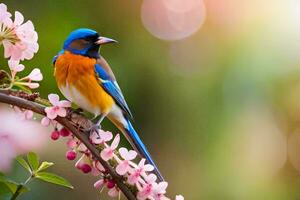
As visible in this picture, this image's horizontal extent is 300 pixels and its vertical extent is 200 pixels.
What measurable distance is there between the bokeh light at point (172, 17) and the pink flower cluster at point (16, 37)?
3.11 m

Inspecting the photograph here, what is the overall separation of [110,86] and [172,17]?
274cm

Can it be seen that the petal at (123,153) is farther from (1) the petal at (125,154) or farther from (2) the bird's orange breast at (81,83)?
(2) the bird's orange breast at (81,83)

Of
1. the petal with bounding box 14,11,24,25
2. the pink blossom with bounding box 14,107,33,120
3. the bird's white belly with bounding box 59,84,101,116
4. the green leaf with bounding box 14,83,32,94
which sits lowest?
the bird's white belly with bounding box 59,84,101,116

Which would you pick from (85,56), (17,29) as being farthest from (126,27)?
(17,29)

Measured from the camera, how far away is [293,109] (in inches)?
155

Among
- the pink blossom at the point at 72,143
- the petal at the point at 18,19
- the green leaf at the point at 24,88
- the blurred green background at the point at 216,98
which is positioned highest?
the petal at the point at 18,19

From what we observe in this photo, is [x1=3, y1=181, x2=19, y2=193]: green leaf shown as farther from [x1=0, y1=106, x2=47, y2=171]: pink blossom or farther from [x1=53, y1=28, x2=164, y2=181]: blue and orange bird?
[x1=53, y1=28, x2=164, y2=181]: blue and orange bird

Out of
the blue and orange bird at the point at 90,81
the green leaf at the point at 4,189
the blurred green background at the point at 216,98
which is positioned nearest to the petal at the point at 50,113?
the green leaf at the point at 4,189

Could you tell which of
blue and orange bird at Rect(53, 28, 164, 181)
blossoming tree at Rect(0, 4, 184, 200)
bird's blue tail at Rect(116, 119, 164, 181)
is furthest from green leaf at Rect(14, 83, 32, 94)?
blue and orange bird at Rect(53, 28, 164, 181)

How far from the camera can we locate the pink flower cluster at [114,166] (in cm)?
87

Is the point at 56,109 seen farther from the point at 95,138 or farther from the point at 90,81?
the point at 90,81

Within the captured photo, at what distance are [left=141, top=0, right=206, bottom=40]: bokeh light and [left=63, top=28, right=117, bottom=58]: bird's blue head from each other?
97.2 inches

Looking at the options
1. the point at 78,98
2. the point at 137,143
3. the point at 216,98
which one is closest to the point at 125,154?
the point at 137,143

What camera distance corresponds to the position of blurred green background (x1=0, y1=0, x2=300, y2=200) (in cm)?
367
